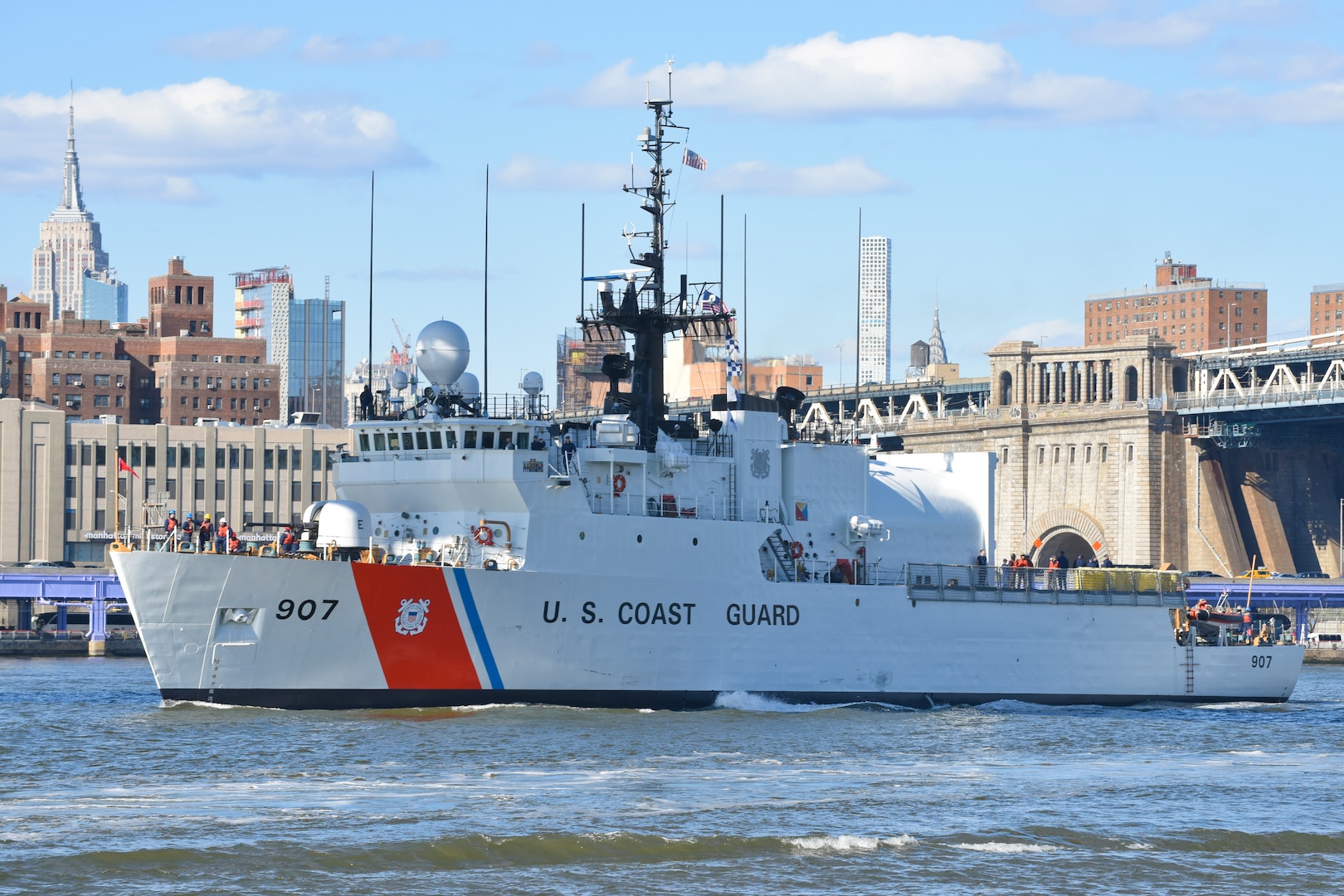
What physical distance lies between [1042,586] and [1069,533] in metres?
70.3

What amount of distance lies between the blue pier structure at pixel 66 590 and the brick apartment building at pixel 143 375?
59.4 meters

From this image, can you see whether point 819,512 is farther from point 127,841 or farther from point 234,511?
point 234,511

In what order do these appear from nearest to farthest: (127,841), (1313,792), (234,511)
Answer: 1. (127,841)
2. (1313,792)
3. (234,511)

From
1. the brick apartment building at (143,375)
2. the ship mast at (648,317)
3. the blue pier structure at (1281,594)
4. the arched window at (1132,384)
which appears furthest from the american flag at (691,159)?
the brick apartment building at (143,375)

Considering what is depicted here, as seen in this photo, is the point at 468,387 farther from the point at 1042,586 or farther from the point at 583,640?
the point at 1042,586

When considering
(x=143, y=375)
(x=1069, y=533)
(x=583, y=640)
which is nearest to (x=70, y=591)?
(x=583, y=640)

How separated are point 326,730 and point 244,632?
318cm

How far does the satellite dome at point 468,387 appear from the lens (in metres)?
43.4

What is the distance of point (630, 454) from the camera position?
4356cm

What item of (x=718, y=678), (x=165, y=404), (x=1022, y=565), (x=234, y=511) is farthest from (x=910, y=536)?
(x=165, y=404)

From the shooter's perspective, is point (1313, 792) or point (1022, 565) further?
point (1022, 565)

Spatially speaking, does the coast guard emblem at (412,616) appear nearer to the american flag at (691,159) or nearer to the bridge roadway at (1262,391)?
the american flag at (691,159)

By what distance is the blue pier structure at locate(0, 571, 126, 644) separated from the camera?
79.3 m

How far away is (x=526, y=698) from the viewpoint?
40938 millimetres
